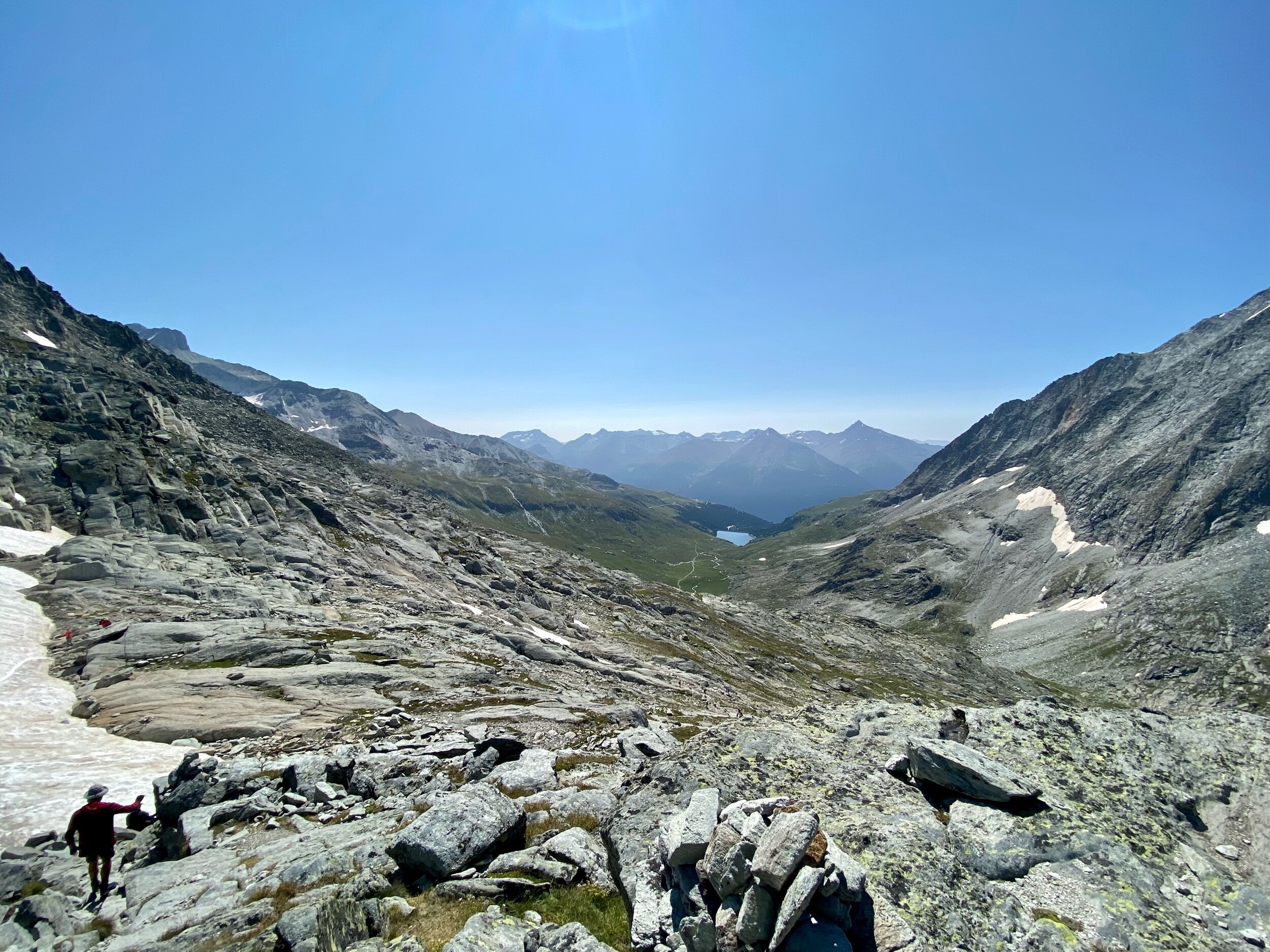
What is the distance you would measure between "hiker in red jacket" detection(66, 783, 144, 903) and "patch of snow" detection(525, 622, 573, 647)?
63330mm

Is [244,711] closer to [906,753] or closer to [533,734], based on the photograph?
[533,734]

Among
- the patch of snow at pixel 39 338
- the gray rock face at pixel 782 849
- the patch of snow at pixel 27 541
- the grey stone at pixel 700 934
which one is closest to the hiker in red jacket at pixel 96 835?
the grey stone at pixel 700 934

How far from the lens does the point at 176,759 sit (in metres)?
25.2

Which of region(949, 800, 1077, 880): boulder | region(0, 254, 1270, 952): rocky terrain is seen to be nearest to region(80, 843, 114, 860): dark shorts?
region(0, 254, 1270, 952): rocky terrain

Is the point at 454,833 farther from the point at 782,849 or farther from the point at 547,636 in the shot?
the point at 547,636

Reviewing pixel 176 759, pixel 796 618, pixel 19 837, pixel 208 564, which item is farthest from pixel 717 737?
pixel 796 618

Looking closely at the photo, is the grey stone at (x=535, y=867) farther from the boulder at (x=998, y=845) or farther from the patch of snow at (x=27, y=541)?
the patch of snow at (x=27, y=541)

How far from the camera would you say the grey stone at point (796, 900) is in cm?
857

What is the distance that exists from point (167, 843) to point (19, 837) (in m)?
6.55

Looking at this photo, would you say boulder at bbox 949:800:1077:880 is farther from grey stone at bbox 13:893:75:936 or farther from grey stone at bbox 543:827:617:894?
grey stone at bbox 13:893:75:936

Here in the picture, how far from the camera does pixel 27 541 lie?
5966cm

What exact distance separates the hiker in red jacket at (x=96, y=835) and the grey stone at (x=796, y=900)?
17.8m

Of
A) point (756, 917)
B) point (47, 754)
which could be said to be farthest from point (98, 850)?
point (756, 917)

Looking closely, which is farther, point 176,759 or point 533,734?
point 533,734
